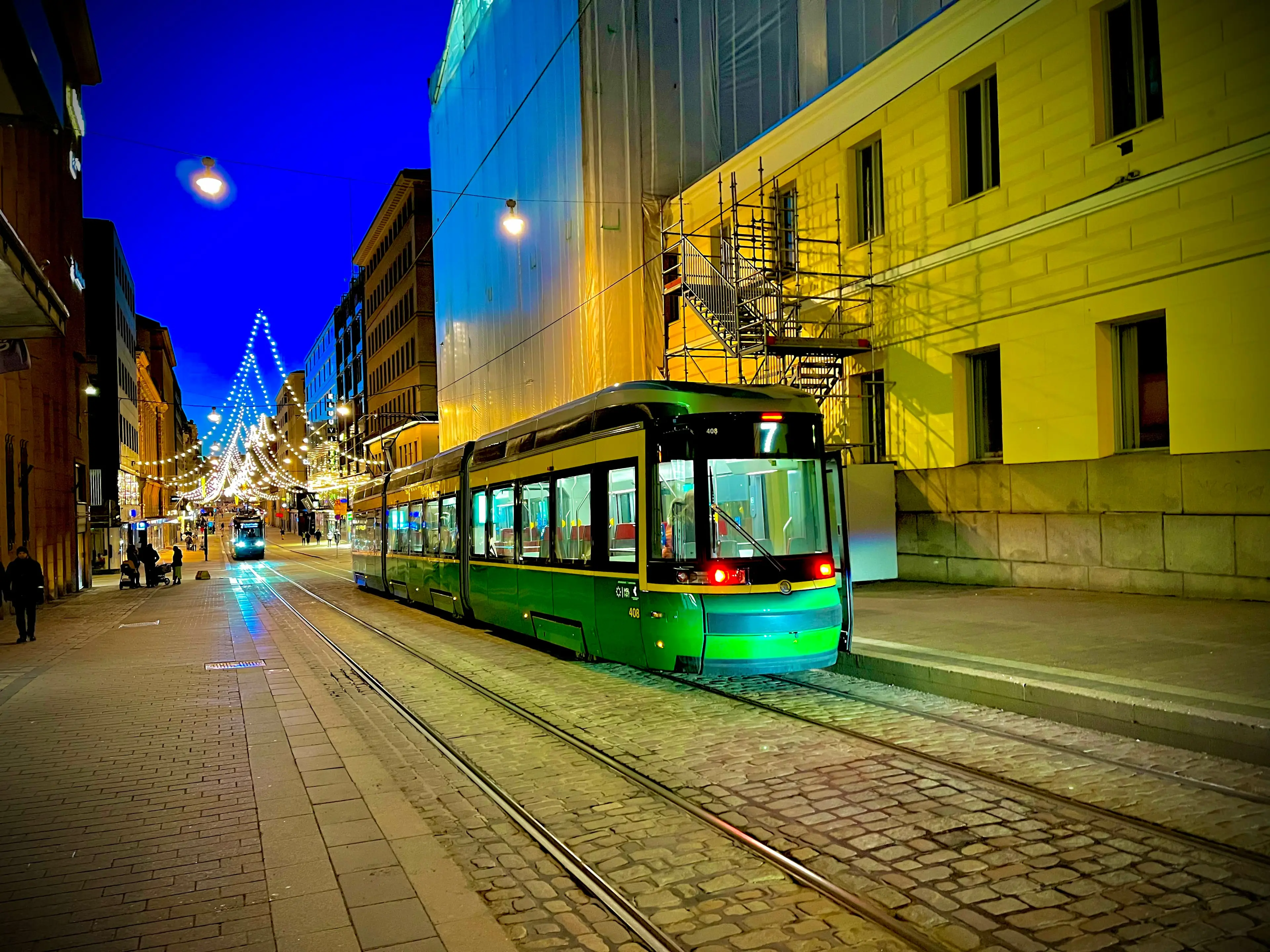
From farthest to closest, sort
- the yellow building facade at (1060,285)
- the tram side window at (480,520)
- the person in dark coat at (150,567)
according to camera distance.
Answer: the person in dark coat at (150,567) → the tram side window at (480,520) → the yellow building facade at (1060,285)

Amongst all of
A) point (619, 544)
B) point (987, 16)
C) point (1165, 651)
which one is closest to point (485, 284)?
point (987, 16)

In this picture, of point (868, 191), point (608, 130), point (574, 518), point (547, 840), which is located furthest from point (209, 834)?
point (608, 130)

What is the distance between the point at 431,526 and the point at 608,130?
49.2 feet

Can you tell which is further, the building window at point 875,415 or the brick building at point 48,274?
the brick building at point 48,274

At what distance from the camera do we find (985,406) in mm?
17031

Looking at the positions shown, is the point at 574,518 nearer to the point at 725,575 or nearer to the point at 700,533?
the point at 700,533

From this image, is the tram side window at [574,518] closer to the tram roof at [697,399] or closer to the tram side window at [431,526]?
the tram roof at [697,399]

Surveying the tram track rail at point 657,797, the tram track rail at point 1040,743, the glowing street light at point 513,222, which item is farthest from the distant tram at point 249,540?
the tram track rail at point 1040,743

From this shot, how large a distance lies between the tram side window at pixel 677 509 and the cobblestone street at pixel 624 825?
1.58m

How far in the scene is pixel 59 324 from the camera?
13.4 metres

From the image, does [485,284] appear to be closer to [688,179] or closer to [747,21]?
Answer: [688,179]

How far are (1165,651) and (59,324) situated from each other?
14.4m

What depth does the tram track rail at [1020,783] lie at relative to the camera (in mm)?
5070

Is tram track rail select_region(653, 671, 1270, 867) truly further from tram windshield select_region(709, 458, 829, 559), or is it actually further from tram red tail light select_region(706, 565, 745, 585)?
tram windshield select_region(709, 458, 829, 559)
